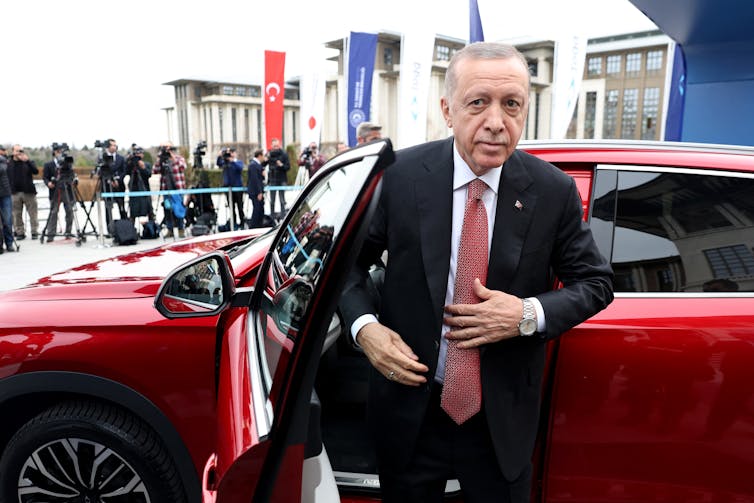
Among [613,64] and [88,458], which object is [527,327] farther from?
[613,64]

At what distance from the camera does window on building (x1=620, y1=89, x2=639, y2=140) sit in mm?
81188

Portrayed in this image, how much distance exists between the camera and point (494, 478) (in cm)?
146

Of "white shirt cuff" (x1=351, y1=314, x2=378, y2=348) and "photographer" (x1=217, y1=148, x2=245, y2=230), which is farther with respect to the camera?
"photographer" (x1=217, y1=148, x2=245, y2=230)

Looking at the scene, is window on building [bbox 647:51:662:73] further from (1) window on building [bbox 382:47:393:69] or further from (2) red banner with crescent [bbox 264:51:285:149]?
(2) red banner with crescent [bbox 264:51:285:149]

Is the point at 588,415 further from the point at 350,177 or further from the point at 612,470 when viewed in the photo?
the point at 350,177

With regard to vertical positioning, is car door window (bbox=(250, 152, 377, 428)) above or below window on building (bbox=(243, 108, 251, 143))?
below

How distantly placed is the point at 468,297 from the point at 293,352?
51cm

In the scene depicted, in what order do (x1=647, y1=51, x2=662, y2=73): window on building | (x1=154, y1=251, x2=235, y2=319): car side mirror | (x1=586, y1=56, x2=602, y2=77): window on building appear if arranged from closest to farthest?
1. (x1=154, y1=251, x2=235, y2=319): car side mirror
2. (x1=647, y1=51, x2=662, y2=73): window on building
3. (x1=586, y1=56, x2=602, y2=77): window on building

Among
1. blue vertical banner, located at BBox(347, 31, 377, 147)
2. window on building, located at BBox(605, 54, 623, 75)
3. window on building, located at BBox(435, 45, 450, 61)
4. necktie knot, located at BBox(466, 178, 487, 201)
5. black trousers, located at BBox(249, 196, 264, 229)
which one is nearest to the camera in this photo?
necktie knot, located at BBox(466, 178, 487, 201)

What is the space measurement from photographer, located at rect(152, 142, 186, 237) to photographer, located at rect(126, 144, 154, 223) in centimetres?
34

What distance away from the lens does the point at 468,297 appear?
1.39m

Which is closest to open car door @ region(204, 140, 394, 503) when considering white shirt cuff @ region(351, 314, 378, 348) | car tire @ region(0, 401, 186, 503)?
white shirt cuff @ region(351, 314, 378, 348)

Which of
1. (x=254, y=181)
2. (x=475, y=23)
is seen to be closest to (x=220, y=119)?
(x=254, y=181)

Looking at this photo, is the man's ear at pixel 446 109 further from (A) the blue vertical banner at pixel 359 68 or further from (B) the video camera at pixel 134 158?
(A) the blue vertical banner at pixel 359 68
